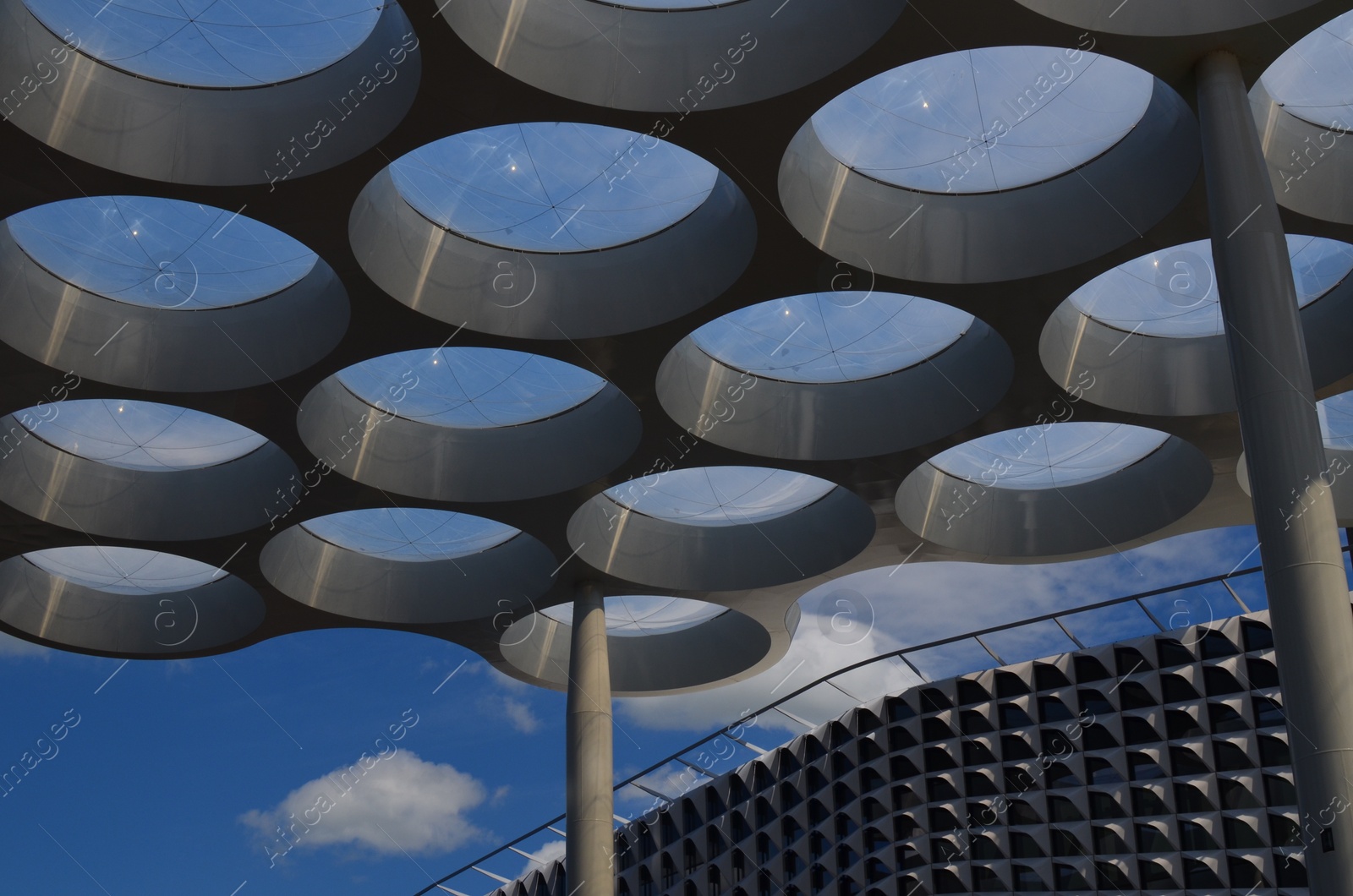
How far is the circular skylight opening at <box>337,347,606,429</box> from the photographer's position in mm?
24672

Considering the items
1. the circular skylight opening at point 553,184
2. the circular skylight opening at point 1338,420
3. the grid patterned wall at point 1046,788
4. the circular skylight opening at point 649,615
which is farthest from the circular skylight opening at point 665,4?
the grid patterned wall at point 1046,788

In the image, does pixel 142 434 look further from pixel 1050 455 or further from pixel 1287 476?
pixel 1287 476

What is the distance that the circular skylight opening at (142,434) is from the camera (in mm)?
25531

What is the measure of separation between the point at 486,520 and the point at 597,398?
587 centimetres

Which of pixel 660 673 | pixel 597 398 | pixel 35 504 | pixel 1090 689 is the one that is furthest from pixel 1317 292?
pixel 35 504

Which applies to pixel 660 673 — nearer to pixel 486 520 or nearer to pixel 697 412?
pixel 486 520

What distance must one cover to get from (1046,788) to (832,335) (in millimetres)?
18073

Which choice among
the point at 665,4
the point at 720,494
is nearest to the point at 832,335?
the point at 720,494

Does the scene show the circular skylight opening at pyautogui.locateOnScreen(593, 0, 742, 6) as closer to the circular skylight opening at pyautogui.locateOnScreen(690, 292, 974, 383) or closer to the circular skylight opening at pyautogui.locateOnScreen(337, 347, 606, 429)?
the circular skylight opening at pyautogui.locateOnScreen(690, 292, 974, 383)

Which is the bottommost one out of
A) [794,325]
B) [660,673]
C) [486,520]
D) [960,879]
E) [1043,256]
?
[960,879]

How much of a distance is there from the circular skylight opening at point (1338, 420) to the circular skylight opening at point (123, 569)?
25418 mm

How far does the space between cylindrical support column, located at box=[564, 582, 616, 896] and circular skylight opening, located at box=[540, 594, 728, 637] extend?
389 cm

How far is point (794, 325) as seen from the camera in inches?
944

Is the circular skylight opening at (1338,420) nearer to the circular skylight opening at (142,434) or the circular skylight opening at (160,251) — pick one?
the circular skylight opening at (160,251)
